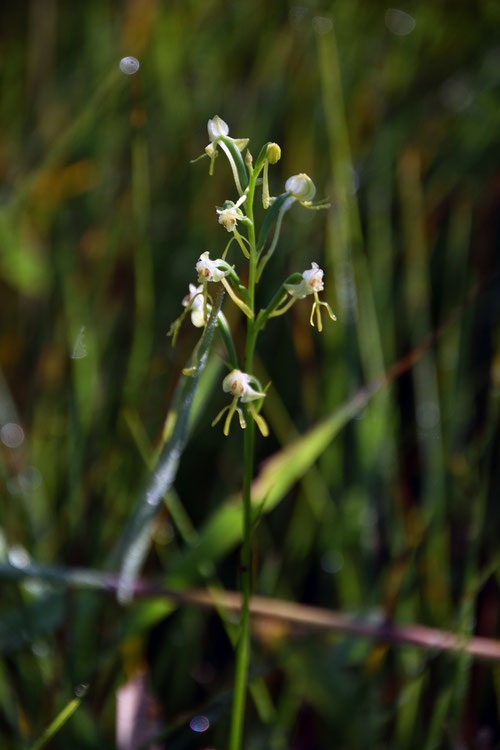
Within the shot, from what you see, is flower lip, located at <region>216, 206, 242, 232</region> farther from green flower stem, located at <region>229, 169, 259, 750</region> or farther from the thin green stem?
the thin green stem

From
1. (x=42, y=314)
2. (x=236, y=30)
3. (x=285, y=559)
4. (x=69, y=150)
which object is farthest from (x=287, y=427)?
(x=236, y=30)

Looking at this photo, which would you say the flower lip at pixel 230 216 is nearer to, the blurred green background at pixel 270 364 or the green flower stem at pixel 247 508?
the green flower stem at pixel 247 508

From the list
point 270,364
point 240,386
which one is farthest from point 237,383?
point 270,364

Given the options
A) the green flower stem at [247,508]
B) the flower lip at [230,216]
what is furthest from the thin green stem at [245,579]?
the flower lip at [230,216]

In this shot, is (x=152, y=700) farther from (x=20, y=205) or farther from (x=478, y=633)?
(x=20, y=205)

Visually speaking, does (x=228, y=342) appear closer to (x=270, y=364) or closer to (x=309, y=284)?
(x=309, y=284)

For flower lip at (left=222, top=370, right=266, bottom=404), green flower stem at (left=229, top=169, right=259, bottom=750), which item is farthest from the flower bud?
flower lip at (left=222, top=370, right=266, bottom=404)
